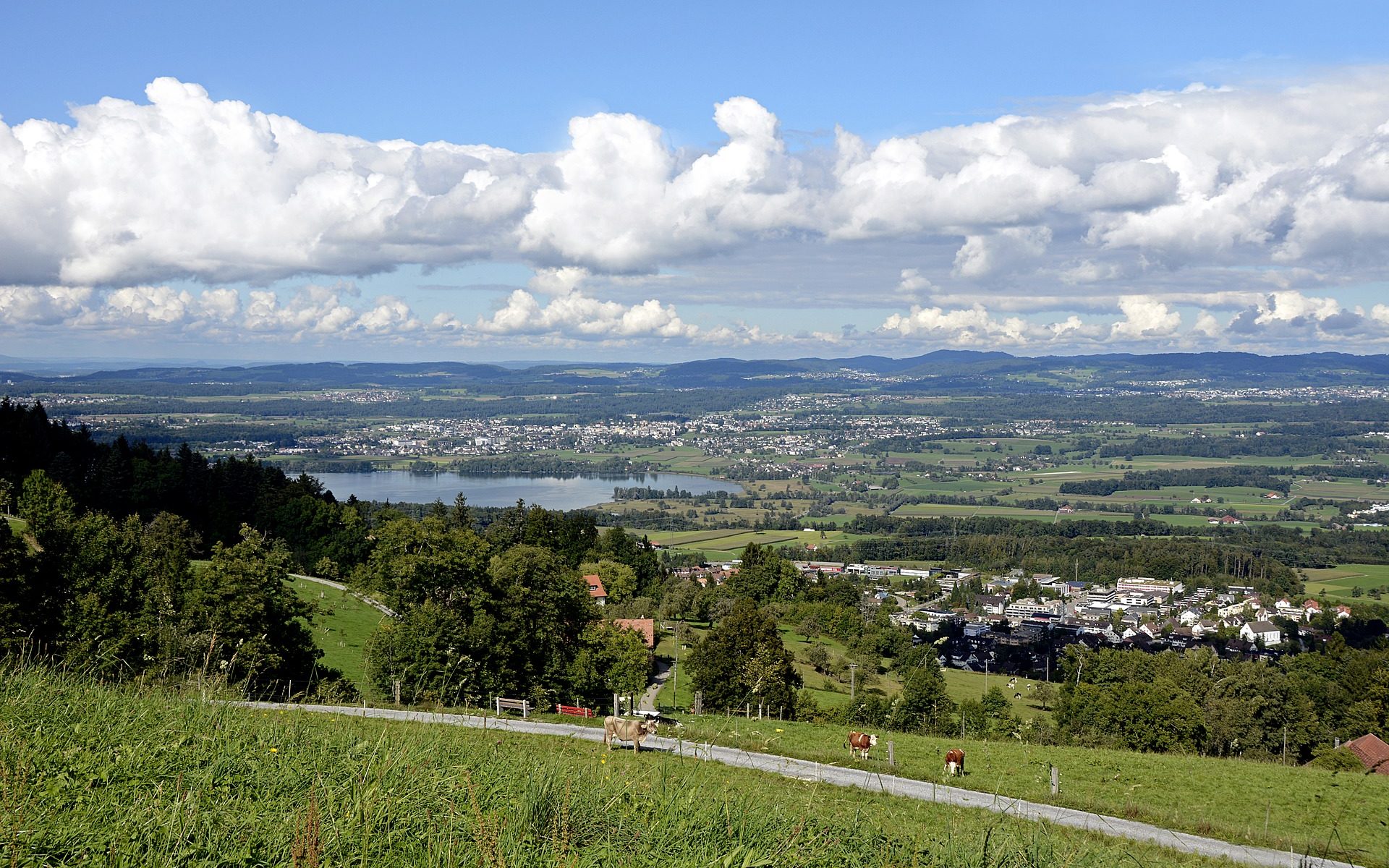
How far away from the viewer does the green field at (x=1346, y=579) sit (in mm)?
82938

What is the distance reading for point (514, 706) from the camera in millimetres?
19750

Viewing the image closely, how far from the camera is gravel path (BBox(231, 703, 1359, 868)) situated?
32.8 feet

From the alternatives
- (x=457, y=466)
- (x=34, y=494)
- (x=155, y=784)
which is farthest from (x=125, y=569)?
(x=457, y=466)

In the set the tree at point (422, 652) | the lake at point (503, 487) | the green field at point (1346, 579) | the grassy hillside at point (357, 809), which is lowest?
the green field at point (1346, 579)

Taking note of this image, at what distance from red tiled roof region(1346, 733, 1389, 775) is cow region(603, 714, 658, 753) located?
63.2 ft

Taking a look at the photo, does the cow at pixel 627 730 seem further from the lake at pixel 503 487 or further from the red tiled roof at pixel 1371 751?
the lake at pixel 503 487

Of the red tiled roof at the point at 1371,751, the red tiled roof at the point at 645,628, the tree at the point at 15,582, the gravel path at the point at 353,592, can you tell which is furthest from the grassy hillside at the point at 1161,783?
the gravel path at the point at 353,592

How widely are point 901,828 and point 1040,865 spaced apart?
48.6 inches

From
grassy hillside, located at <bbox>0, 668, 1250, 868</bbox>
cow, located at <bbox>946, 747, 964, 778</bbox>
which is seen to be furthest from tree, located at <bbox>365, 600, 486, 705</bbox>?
grassy hillside, located at <bbox>0, 668, 1250, 868</bbox>

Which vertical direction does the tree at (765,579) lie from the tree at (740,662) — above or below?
below

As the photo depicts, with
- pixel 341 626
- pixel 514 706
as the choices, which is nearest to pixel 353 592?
pixel 341 626

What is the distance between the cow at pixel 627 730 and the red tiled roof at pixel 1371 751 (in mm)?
19274

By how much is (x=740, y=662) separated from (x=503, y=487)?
4661 inches

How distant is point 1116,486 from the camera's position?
6171 inches
